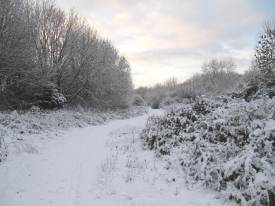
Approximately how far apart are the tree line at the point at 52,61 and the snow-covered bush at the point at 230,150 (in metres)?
12.1

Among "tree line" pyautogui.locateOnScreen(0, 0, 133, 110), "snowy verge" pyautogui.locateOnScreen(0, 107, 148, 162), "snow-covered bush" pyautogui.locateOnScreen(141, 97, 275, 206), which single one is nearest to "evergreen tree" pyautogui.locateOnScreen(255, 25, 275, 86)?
"snow-covered bush" pyautogui.locateOnScreen(141, 97, 275, 206)

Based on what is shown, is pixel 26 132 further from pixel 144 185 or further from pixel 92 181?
pixel 144 185

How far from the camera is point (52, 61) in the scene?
2895 cm

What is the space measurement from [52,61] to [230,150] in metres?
24.1

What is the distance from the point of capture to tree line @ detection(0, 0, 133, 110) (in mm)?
18844

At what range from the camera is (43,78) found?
23125 millimetres

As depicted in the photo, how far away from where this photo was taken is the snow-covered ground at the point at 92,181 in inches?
271

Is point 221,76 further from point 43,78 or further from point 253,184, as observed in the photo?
point 253,184

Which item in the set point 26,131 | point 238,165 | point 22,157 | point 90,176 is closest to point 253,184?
point 238,165

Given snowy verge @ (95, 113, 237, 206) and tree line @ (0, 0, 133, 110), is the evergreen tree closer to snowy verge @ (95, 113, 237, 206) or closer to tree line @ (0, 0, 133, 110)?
snowy verge @ (95, 113, 237, 206)

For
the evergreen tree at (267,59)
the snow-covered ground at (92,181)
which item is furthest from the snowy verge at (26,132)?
the evergreen tree at (267,59)

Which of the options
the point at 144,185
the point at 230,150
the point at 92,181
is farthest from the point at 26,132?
the point at 230,150

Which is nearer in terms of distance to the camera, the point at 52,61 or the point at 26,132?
the point at 26,132

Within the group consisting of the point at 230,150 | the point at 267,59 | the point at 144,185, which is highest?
the point at 267,59
